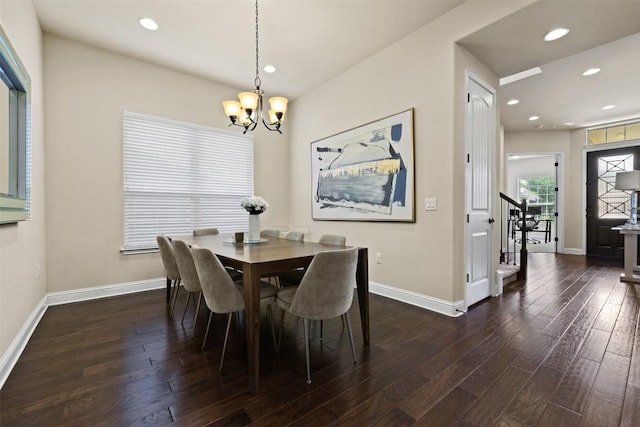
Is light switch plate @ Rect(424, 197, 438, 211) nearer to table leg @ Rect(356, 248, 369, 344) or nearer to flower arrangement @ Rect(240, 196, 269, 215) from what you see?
table leg @ Rect(356, 248, 369, 344)

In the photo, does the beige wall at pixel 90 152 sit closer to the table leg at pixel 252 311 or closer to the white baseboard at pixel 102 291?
the white baseboard at pixel 102 291

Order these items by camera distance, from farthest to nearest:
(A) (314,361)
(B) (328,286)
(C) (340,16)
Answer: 1. (C) (340,16)
2. (A) (314,361)
3. (B) (328,286)

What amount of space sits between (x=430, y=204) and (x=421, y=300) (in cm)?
105

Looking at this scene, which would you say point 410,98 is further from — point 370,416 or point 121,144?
point 121,144

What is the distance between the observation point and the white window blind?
3775mm

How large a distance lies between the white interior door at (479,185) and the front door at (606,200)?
4910mm

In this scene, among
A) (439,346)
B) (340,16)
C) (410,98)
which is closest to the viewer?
(439,346)

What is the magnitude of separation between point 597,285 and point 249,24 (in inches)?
215

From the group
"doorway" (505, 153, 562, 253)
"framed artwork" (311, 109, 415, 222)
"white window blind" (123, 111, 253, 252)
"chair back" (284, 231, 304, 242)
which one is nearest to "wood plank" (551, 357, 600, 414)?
"framed artwork" (311, 109, 415, 222)

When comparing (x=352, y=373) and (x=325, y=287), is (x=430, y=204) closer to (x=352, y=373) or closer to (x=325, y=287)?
(x=325, y=287)

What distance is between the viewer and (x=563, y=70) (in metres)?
3.92

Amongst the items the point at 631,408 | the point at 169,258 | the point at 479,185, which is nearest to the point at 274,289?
the point at 169,258

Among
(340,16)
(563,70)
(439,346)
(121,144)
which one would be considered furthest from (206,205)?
(563,70)

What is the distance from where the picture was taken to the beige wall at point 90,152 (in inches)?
129
